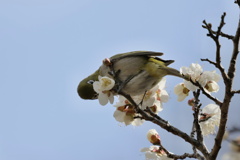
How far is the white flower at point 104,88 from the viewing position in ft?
11.6

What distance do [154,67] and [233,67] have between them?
1727mm

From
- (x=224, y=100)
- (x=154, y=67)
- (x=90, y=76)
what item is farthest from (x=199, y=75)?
(x=90, y=76)

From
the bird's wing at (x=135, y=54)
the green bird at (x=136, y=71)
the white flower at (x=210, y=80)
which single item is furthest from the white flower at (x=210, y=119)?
the bird's wing at (x=135, y=54)

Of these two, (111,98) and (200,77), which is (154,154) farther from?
(200,77)

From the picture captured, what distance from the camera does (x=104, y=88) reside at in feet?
11.7

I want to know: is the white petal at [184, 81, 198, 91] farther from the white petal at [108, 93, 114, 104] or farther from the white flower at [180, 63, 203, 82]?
the white petal at [108, 93, 114, 104]

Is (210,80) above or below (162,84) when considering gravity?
below

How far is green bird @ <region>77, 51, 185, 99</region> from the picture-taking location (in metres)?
4.28

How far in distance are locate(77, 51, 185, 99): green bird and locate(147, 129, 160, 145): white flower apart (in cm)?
63

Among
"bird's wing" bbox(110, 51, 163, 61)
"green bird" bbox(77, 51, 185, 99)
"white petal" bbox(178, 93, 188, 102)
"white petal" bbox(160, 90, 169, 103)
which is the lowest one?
"white petal" bbox(178, 93, 188, 102)

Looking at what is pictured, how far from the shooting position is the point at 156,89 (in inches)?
166

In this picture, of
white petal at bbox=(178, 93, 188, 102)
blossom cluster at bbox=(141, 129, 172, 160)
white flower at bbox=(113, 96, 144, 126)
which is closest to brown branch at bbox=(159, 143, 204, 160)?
blossom cluster at bbox=(141, 129, 172, 160)

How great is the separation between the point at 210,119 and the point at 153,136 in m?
0.65

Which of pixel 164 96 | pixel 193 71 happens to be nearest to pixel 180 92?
pixel 164 96
